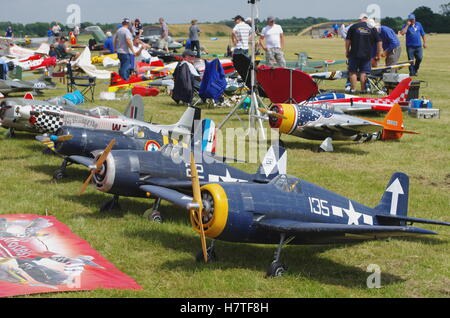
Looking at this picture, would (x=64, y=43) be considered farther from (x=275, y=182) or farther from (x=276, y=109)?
(x=275, y=182)

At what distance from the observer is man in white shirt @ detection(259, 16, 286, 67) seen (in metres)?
19.9

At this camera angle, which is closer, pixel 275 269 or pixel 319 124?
pixel 275 269

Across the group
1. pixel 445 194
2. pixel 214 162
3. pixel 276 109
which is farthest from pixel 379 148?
pixel 214 162

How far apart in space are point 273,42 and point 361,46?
3.00 metres

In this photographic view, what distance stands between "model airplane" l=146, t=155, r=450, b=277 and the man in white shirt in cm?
1349

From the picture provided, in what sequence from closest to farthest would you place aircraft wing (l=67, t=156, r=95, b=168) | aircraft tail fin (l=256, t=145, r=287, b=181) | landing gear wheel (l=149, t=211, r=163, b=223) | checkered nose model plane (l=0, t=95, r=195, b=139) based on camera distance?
1. aircraft tail fin (l=256, t=145, r=287, b=181)
2. landing gear wheel (l=149, t=211, r=163, b=223)
3. aircraft wing (l=67, t=156, r=95, b=168)
4. checkered nose model plane (l=0, t=95, r=195, b=139)

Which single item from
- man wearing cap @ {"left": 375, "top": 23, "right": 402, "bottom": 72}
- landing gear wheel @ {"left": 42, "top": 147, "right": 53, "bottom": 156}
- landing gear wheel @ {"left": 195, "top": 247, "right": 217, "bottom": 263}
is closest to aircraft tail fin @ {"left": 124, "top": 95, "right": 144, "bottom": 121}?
landing gear wheel @ {"left": 42, "top": 147, "right": 53, "bottom": 156}

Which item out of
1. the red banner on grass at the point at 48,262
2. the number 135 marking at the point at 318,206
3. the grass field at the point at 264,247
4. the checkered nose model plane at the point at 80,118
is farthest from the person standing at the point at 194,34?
the number 135 marking at the point at 318,206

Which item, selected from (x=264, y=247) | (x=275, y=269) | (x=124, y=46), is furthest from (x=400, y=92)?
(x=275, y=269)

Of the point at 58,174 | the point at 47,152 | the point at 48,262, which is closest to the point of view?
the point at 48,262

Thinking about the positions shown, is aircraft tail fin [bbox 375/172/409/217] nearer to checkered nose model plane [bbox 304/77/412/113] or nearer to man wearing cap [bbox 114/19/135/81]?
checkered nose model plane [bbox 304/77/412/113]

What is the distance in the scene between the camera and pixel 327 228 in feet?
20.3

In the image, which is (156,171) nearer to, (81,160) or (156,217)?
(156,217)

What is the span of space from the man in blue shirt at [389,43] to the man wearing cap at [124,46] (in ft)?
28.1
